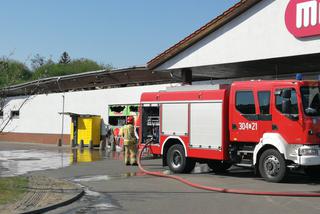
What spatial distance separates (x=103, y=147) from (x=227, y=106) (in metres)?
17.4

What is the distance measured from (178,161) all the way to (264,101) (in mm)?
3776

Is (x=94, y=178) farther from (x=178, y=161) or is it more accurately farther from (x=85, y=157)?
(x=85, y=157)

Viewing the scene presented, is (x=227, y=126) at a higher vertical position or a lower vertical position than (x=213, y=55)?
lower

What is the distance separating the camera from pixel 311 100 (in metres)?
13.5

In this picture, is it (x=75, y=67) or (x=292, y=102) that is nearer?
(x=292, y=102)

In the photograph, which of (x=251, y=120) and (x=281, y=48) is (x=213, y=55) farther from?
(x=251, y=120)

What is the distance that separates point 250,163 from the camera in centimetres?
1462

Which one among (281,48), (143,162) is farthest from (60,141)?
(281,48)

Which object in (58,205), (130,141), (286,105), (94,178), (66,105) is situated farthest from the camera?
(66,105)

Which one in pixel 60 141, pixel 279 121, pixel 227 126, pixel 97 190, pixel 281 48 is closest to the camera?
pixel 97 190

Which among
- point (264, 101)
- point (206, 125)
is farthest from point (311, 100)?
point (206, 125)

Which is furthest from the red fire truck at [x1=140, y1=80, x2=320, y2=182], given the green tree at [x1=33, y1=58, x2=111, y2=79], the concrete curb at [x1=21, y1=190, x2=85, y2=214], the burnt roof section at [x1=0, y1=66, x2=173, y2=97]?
the green tree at [x1=33, y1=58, x2=111, y2=79]

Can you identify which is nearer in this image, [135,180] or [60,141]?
[135,180]

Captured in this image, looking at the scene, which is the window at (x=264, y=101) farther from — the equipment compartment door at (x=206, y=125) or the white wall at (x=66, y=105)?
the white wall at (x=66, y=105)
